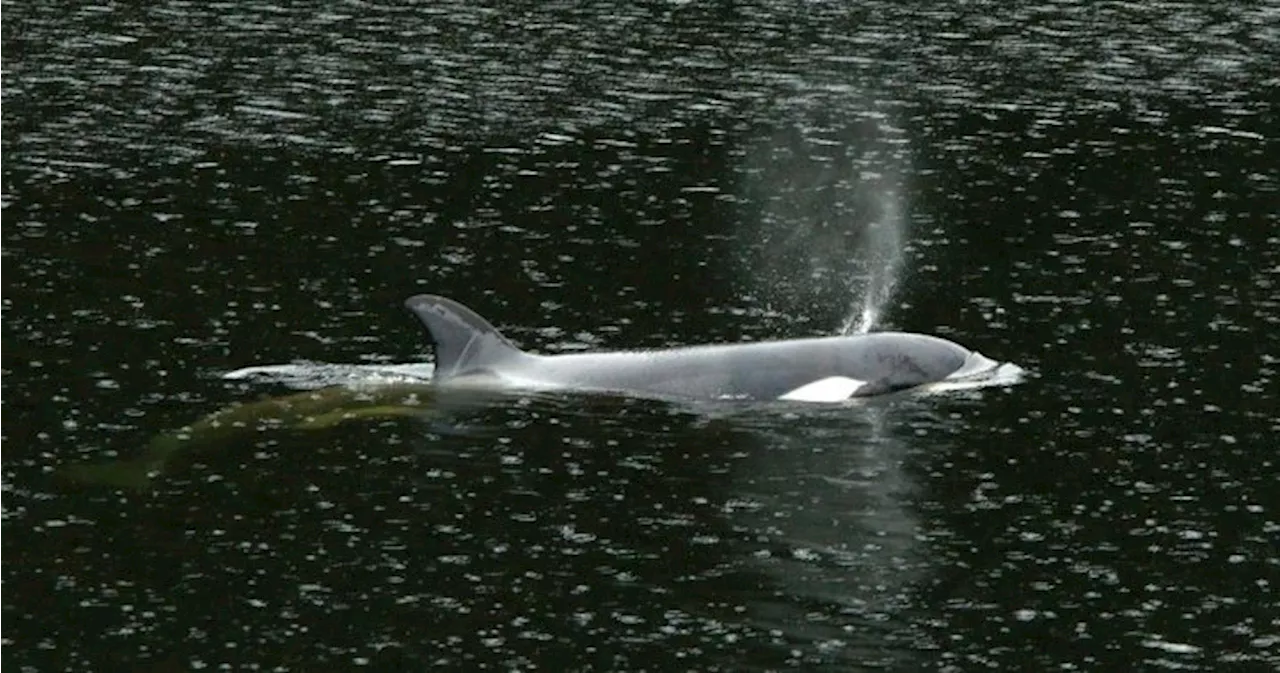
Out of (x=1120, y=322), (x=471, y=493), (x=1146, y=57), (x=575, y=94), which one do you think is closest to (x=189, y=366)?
(x=471, y=493)

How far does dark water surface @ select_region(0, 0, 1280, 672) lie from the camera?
27.6 metres

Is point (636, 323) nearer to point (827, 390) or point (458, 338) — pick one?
point (458, 338)

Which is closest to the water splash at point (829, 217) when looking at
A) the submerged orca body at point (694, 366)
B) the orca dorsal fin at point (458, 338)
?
the submerged orca body at point (694, 366)

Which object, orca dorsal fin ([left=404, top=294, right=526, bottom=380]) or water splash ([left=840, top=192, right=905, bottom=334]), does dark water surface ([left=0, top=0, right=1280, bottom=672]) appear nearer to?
water splash ([left=840, top=192, right=905, bottom=334])

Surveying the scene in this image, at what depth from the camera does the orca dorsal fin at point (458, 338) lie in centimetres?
3444

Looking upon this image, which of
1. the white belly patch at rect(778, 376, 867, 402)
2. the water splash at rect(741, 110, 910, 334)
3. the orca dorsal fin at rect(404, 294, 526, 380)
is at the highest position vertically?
the orca dorsal fin at rect(404, 294, 526, 380)

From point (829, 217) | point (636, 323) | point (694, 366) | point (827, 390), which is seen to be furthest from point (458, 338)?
point (829, 217)

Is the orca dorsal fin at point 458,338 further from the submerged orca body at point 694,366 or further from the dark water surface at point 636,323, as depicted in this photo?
the dark water surface at point 636,323

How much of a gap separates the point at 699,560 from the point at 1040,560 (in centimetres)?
318

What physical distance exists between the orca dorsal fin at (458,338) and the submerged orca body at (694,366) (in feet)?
0.04

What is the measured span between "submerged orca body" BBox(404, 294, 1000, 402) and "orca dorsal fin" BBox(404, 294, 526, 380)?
0.01 meters

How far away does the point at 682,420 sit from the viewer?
1323 inches

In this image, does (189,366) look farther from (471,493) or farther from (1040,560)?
(1040,560)

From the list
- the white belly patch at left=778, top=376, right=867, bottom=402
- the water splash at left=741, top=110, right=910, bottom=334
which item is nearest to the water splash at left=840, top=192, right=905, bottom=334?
the water splash at left=741, top=110, right=910, bottom=334
